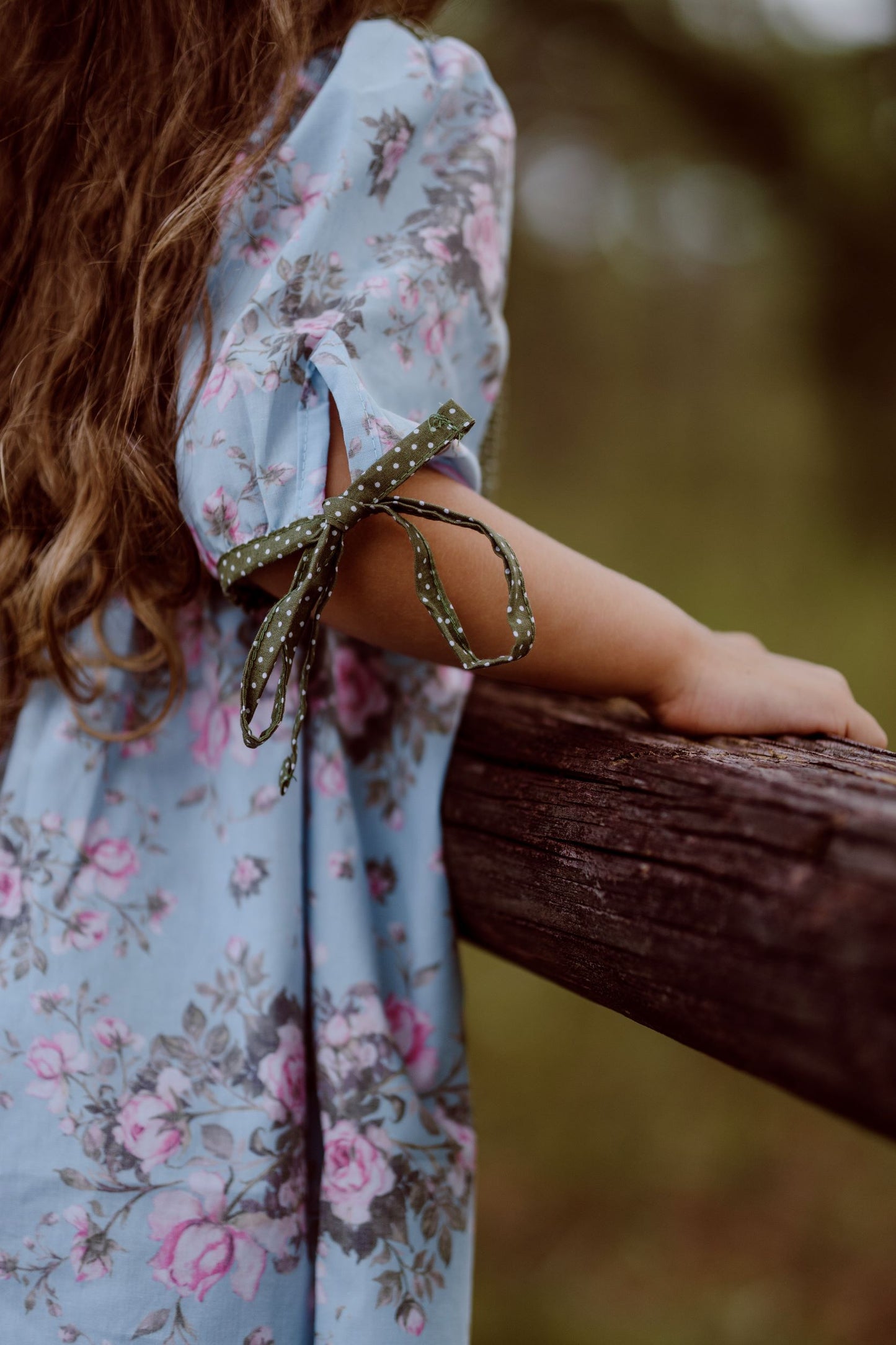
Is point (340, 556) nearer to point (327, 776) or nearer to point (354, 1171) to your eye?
point (327, 776)

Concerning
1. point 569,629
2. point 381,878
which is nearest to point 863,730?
point 569,629

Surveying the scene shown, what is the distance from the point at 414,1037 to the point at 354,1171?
0.10 metres

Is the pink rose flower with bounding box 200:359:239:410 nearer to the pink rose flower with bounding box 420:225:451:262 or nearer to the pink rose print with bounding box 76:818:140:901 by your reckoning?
the pink rose flower with bounding box 420:225:451:262

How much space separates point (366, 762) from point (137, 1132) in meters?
0.28

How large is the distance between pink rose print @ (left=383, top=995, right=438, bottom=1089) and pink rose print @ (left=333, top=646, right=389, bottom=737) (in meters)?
0.20

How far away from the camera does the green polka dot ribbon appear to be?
51 cm

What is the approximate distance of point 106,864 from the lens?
0.66 meters

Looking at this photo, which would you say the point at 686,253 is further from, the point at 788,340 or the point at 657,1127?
the point at 657,1127

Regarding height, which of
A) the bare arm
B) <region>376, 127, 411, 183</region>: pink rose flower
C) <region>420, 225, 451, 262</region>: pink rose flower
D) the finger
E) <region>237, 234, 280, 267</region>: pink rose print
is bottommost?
the finger

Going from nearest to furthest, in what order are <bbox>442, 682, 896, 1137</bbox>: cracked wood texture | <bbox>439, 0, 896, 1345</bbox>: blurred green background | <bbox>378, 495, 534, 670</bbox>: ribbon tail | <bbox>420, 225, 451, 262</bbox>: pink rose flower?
1. <bbox>442, 682, 896, 1137</bbox>: cracked wood texture
2. <bbox>378, 495, 534, 670</bbox>: ribbon tail
3. <bbox>420, 225, 451, 262</bbox>: pink rose flower
4. <bbox>439, 0, 896, 1345</bbox>: blurred green background

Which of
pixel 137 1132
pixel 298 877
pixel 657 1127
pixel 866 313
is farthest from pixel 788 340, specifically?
pixel 137 1132

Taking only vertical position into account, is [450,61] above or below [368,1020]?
above

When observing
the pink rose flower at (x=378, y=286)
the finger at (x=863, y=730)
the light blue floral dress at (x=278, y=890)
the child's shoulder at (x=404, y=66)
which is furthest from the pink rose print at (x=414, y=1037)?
the child's shoulder at (x=404, y=66)

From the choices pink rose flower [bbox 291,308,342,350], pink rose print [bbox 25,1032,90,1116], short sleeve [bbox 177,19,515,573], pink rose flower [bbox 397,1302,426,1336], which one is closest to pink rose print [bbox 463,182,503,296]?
short sleeve [bbox 177,19,515,573]
